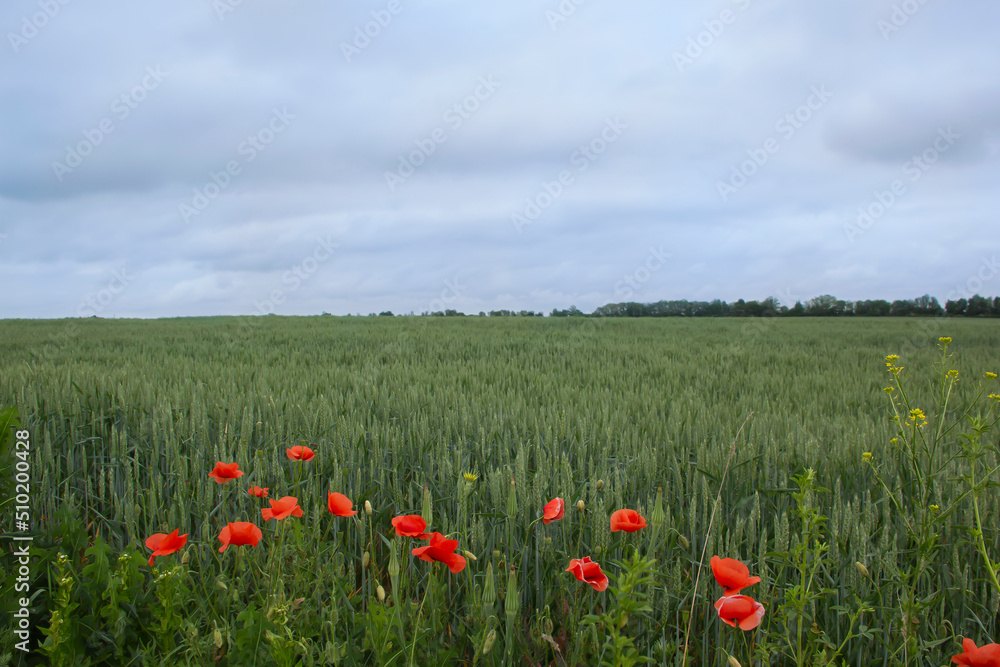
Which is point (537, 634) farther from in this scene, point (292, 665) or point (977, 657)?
point (977, 657)

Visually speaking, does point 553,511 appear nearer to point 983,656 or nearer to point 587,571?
point 587,571

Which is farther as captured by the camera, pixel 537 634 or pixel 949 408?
pixel 949 408

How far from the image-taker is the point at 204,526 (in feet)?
6.19

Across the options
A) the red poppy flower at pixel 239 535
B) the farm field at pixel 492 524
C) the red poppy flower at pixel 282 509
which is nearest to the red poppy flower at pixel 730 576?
the farm field at pixel 492 524

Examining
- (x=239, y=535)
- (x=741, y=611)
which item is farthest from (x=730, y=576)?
(x=239, y=535)

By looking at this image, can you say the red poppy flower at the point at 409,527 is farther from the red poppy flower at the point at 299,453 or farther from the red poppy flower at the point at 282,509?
the red poppy flower at the point at 299,453

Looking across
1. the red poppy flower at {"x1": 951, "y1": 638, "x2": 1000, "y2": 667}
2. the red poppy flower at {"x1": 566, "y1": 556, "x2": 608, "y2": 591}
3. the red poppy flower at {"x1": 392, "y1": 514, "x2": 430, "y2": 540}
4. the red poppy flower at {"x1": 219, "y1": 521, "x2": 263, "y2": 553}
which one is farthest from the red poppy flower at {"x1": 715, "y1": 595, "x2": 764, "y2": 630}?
the red poppy flower at {"x1": 219, "y1": 521, "x2": 263, "y2": 553}

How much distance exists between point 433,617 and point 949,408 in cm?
505

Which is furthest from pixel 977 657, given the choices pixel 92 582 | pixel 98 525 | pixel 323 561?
pixel 98 525

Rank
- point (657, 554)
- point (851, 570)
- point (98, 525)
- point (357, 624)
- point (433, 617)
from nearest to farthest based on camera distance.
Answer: point (433, 617) < point (357, 624) < point (851, 570) < point (657, 554) < point (98, 525)

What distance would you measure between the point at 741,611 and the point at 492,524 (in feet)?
3.32

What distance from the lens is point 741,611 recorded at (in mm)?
990

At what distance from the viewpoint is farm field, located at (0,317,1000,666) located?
1.26 m

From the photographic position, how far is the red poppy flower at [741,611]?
98cm
